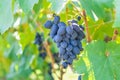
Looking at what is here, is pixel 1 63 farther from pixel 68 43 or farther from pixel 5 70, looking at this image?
pixel 68 43

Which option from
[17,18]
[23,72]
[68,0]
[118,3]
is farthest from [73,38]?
[23,72]

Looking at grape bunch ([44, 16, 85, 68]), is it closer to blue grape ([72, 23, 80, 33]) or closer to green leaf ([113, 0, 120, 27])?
blue grape ([72, 23, 80, 33])

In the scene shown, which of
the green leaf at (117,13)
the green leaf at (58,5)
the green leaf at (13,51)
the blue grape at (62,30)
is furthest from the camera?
the green leaf at (13,51)

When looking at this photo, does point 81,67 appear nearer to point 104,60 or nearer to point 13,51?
point 104,60

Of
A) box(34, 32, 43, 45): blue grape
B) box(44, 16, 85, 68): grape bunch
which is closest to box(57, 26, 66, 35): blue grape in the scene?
box(44, 16, 85, 68): grape bunch

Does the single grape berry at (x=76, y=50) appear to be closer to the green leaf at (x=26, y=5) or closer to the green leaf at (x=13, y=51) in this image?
the green leaf at (x=26, y=5)

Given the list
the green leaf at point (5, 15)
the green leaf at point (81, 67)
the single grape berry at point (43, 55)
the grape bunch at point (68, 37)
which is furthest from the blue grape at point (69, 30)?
the single grape berry at point (43, 55)
